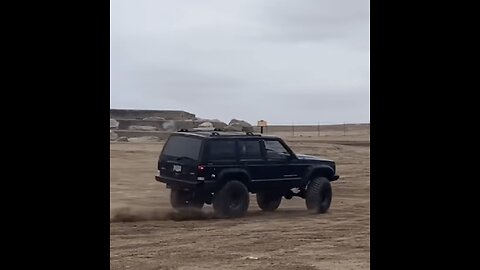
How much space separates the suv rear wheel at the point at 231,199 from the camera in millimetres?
13727

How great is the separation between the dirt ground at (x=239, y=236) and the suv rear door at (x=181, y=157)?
927 millimetres

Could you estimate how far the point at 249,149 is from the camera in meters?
14.1

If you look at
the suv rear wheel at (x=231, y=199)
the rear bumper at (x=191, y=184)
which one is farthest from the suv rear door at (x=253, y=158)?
the rear bumper at (x=191, y=184)

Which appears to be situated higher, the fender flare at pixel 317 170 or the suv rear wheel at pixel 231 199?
the fender flare at pixel 317 170

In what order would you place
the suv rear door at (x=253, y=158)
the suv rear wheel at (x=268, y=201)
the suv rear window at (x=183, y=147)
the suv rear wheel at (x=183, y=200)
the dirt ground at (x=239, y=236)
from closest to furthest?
the dirt ground at (x=239, y=236) < the suv rear window at (x=183, y=147) < the suv rear door at (x=253, y=158) < the suv rear wheel at (x=183, y=200) < the suv rear wheel at (x=268, y=201)

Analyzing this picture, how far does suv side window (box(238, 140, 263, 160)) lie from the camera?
46.0ft

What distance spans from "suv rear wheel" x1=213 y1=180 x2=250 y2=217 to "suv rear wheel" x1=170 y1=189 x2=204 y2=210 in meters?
0.47

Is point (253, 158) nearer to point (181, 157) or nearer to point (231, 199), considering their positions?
point (231, 199)

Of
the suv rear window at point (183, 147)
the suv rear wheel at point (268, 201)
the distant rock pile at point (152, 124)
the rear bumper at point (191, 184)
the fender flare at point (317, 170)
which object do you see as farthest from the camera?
the distant rock pile at point (152, 124)

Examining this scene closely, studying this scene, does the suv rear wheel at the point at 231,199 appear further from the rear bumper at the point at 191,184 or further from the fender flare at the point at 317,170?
the fender flare at the point at 317,170
